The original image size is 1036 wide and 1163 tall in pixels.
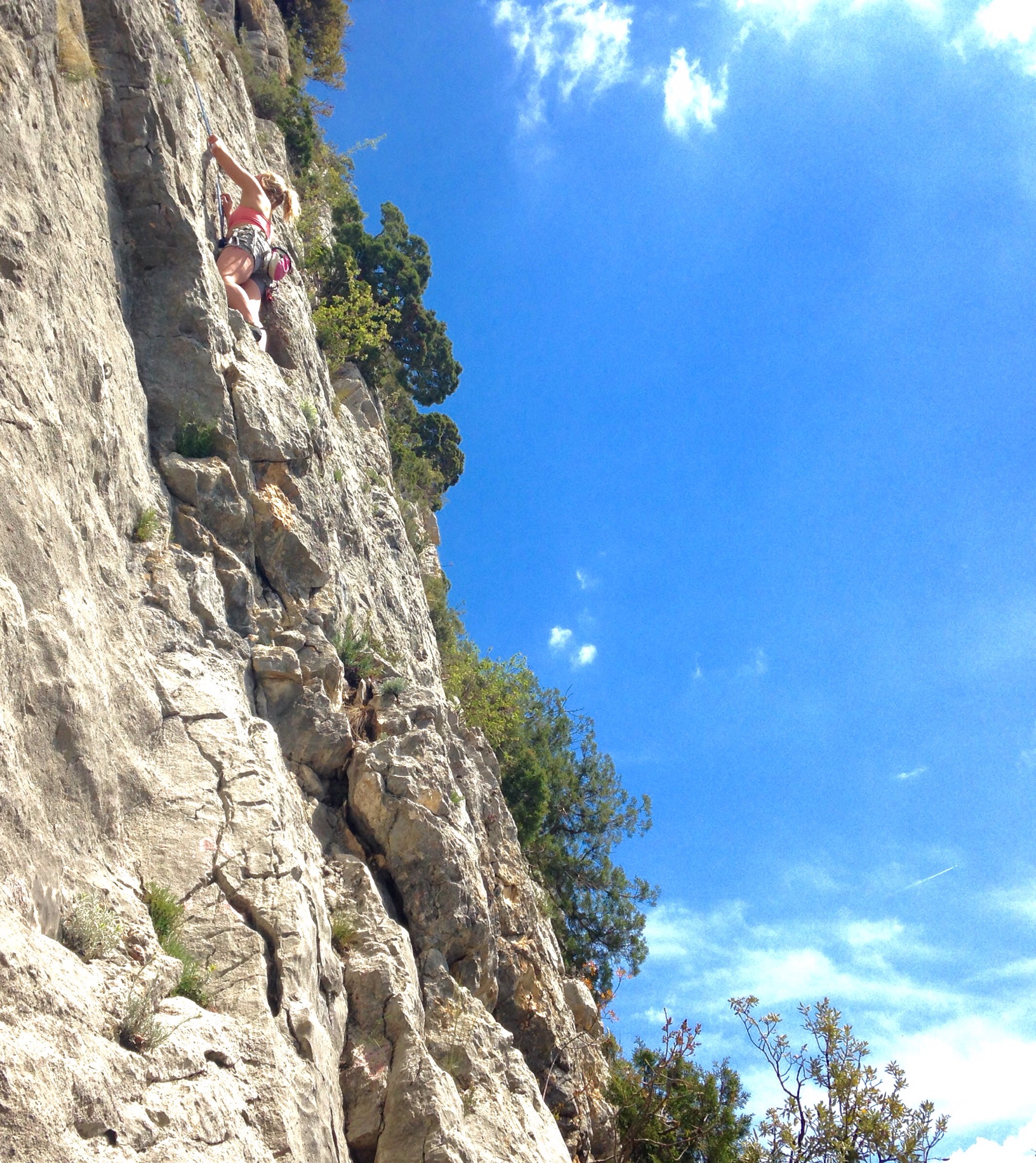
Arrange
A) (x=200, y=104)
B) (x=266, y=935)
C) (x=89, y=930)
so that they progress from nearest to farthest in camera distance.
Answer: (x=89, y=930) < (x=266, y=935) < (x=200, y=104)

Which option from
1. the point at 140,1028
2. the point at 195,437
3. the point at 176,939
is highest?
the point at 195,437

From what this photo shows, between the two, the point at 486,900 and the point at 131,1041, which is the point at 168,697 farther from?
the point at 486,900

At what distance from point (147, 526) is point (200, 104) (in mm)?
7333

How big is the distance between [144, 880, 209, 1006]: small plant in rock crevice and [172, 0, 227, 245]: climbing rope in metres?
8.85

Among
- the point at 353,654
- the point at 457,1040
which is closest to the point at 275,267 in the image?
the point at 353,654

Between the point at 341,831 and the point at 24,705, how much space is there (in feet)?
13.7

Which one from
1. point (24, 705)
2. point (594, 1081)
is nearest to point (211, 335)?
point (24, 705)

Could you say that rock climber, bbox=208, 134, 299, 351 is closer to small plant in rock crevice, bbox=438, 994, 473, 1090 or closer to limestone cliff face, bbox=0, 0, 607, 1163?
limestone cliff face, bbox=0, 0, 607, 1163

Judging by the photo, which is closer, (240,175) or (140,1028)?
(140,1028)

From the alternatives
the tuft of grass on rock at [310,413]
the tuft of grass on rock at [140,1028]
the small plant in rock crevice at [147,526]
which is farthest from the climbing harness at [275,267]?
the tuft of grass on rock at [140,1028]

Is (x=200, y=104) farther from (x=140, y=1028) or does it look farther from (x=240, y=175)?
(x=140, y=1028)

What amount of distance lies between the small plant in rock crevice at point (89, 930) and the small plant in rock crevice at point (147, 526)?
3.57m

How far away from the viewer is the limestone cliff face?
18.0 ft

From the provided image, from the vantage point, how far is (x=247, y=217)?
13.3 m
